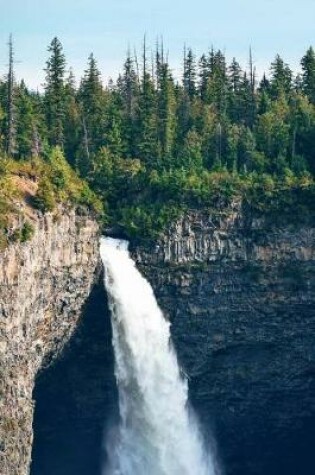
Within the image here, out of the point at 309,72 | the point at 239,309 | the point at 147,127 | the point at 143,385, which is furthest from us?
the point at 309,72

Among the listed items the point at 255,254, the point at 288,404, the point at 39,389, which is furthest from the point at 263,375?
the point at 39,389

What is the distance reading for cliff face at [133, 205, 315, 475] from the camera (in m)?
52.9

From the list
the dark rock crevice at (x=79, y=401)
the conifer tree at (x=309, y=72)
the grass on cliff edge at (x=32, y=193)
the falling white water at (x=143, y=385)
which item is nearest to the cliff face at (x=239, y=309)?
the falling white water at (x=143, y=385)

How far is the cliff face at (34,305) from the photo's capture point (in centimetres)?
4253

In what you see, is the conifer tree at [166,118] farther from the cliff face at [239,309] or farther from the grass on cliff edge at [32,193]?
the grass on cliff edge at [32,193]

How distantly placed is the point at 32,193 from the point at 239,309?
15.5 m

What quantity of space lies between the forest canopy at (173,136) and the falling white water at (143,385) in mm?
3358

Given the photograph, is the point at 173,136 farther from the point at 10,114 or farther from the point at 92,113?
the point at 10,114

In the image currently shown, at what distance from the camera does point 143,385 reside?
52594 mm

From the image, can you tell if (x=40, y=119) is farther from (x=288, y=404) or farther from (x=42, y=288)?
(x=288, y=404)

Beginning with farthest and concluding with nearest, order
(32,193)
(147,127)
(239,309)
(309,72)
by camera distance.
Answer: (309,72) → (147,127) → (239,309) → (32,193)

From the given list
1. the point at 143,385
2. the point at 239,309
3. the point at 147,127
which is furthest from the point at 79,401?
the point at 147,127

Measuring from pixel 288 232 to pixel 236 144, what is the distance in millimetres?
13223

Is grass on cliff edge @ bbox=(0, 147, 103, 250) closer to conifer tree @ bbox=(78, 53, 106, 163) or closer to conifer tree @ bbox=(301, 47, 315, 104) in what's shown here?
conifer tree @ bbox=(78, 53, 106, 163)
